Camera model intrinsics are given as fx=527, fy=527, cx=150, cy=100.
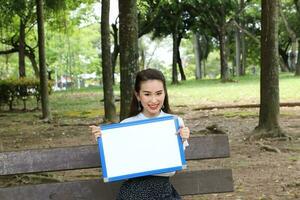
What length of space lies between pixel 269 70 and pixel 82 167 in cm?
663

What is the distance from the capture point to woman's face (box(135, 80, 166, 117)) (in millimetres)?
3552

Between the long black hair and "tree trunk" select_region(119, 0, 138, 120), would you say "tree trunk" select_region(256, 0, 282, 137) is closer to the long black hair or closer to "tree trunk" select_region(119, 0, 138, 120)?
"tree trunk" select_region(119, 0, 138, 120)

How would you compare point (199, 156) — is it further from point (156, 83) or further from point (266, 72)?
point (266, 72)

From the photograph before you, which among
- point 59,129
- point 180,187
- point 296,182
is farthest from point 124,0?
point 59,129

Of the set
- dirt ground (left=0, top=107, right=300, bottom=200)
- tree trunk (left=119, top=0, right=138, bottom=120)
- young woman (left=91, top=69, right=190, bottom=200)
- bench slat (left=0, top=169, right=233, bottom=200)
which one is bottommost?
dirt ground (left=0, top=107, right=300, bottom=200)

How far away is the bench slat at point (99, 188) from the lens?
3.84 metres

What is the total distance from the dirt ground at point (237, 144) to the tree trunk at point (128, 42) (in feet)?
5.62

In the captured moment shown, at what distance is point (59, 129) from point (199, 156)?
10.2 meters

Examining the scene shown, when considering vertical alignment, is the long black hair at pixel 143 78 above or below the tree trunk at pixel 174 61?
below

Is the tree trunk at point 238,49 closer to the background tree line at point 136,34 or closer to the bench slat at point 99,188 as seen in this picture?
the background tree line at point 136,34

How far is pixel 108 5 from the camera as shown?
542 inches

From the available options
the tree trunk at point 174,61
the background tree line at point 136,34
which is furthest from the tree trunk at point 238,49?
the tree trunk at point 174,61

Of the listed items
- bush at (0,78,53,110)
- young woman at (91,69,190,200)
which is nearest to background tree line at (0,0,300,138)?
bush at (0,78,53,110)

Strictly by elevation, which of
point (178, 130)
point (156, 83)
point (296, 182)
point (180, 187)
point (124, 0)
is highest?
point (124, 0)
